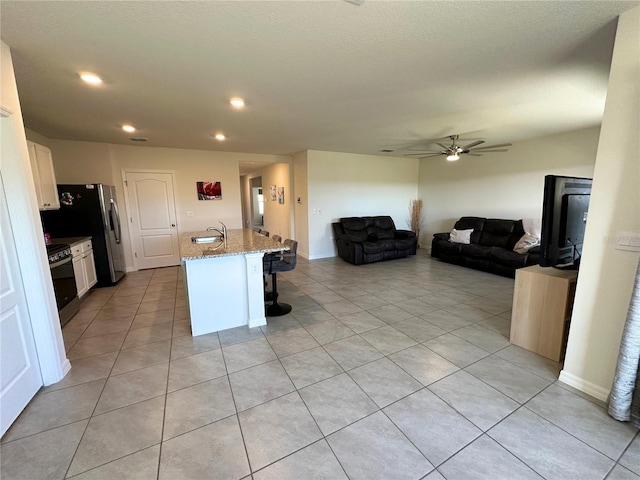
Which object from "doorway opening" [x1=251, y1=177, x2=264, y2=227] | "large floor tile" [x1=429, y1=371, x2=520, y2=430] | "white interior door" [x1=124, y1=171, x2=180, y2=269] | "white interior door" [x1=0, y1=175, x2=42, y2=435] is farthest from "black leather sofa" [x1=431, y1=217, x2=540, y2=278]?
→ "doorway opening" [x1=251, y1=177, x2=264, y2=227]

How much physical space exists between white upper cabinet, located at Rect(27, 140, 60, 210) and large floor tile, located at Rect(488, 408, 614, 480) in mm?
4866

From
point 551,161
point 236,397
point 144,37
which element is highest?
point 144,37

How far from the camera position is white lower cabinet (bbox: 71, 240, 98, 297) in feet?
11.8

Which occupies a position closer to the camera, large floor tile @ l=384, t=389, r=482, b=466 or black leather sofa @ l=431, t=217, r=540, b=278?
large floor tile @ l=384, t=389, r=482, b=466

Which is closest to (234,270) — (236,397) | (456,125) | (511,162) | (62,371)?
(236,397)

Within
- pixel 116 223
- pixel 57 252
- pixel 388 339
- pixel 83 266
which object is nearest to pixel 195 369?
pixel 388 339

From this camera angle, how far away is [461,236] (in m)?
5.66

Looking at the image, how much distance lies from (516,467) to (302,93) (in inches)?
127

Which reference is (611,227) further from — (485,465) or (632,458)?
(485,465)

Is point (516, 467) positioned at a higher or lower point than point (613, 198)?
lower

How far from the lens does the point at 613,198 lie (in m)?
1.69

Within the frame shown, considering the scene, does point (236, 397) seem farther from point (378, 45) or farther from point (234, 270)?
point (378, 45)

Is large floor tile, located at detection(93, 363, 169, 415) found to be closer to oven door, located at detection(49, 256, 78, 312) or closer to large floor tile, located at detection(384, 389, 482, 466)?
oven door, located at detection(49, 256, 78, 312)

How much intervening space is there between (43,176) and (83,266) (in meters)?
1.33
